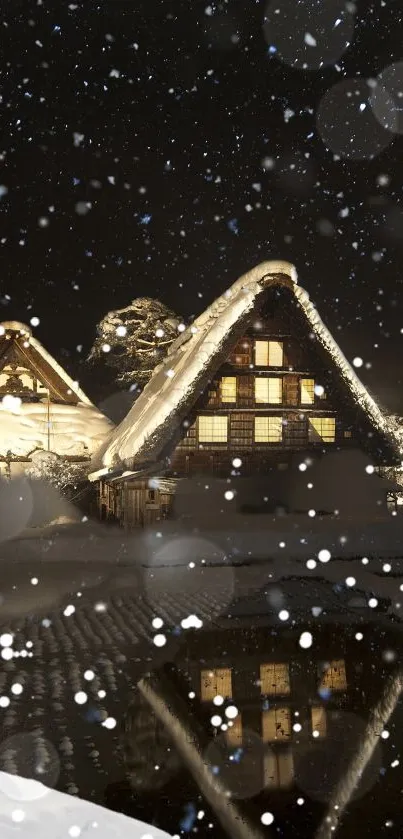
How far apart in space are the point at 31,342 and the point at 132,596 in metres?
13.2

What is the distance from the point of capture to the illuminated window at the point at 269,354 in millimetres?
17938

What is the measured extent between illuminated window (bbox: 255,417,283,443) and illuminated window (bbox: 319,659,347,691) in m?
10.2

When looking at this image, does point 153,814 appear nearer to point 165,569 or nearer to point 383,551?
point 165,569

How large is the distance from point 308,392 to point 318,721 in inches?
493

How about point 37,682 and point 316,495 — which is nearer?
point 37,682

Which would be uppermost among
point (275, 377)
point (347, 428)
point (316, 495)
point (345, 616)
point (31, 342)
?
point (31, 342)

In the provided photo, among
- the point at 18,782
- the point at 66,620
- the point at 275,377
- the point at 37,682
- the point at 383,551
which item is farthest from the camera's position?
the point at 275,377

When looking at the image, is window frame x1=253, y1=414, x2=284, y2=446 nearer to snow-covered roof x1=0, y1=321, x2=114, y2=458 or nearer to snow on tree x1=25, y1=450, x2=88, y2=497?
snow on tree x1=25, y1=450, x2=88, y2=497

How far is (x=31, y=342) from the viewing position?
2302 cm

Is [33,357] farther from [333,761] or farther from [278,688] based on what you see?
[333,761]

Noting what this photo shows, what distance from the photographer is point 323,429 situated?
18484 mm

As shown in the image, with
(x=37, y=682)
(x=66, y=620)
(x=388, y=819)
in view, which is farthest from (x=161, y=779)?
(x=66, y=620)

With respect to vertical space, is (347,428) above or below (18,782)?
above

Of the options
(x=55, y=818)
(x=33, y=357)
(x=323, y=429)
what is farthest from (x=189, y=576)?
Result: (x=33, y=357)
